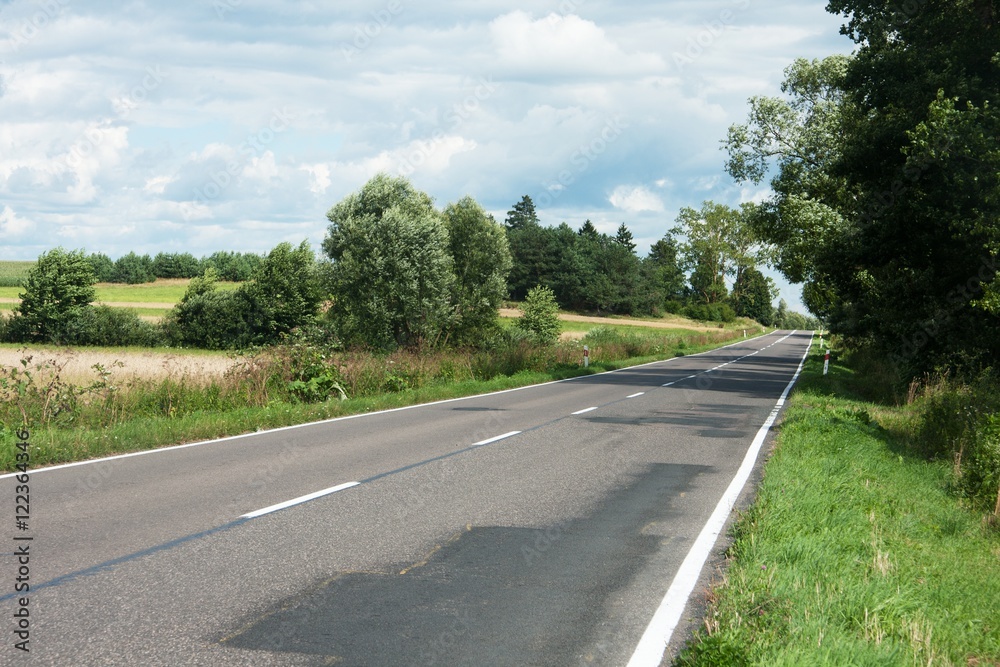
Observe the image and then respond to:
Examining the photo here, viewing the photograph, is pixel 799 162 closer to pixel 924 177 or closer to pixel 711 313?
pixel 924 177

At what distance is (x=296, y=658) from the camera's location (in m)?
4.17

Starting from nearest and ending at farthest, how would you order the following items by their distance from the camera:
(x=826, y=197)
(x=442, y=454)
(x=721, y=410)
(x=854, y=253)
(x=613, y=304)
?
(x=442, y=454), (x=721, y=410), (x=854, y=253), (x=826, y=197), (x=613, y=304)

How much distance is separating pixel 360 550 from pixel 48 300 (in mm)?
55257

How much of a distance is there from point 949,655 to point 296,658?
3603mm

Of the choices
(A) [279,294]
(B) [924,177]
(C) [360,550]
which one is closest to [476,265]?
(A) [279,294]

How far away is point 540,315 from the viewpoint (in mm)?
51906

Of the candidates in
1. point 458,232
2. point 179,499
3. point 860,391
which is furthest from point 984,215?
point 458,232

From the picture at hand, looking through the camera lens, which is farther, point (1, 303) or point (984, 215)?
A: point (1, 303)

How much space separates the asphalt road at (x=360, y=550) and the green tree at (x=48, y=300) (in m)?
48.7

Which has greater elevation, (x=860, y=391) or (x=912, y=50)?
(x=912, y=50)

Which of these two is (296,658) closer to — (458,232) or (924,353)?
(924,353)

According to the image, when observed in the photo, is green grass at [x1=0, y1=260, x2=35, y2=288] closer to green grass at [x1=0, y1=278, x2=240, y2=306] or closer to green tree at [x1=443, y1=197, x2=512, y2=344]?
green grass at [x1=0, y1=278, x2=240, y2=306]

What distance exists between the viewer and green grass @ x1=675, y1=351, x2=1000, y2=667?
4.41m

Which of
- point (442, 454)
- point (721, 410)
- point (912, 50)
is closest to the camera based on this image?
point (442, 454)
